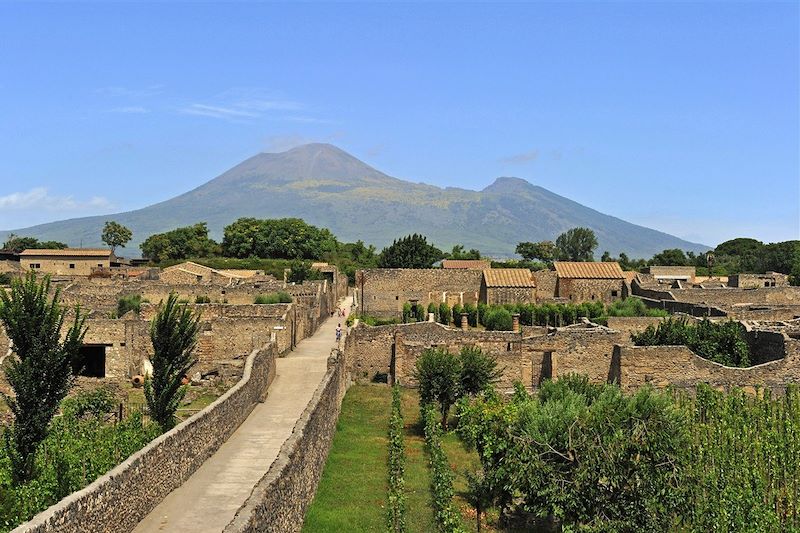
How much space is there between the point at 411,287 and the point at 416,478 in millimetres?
37100

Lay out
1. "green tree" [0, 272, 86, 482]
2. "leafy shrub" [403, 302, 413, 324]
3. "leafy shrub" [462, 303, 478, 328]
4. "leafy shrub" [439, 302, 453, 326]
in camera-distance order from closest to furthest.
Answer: "green tree" [0, 272, 86, 482] → "leafy shrub" [439, 302, 453, 326] → "leafy shrub" [462, 303, 478, 328] → "leafy shrub" [403, 302, 413, 324]

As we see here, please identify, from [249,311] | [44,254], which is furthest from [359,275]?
[44,254]

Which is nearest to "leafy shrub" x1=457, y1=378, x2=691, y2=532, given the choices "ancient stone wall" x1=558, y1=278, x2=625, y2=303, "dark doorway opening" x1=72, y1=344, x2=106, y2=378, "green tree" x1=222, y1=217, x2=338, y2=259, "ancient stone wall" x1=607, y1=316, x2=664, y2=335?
"dark doorway opening" x1=72, y1=344, x2=106, y2=378

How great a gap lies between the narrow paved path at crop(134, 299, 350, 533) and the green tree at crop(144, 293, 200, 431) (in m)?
1.76

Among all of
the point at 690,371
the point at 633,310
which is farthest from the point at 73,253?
the point at 690,371

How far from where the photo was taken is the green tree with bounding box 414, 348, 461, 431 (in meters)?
26.6

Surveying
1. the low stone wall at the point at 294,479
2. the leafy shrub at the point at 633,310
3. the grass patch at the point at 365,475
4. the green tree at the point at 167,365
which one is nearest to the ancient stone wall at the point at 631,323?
the leafy shrub at the point at 633,310

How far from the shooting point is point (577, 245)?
134 metres

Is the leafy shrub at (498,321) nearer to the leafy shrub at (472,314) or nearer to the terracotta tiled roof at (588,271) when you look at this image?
the leafy shrub at (472,314)

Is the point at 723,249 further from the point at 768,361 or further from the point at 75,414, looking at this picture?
the point at 75,414

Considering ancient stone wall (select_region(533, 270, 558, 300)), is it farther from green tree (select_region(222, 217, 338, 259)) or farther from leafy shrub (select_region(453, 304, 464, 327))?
green tree (select_region(222, 217, 338, 259))

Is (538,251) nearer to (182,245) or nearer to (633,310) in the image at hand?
(182,245)

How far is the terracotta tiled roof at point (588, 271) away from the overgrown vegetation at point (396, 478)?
32.7 metres

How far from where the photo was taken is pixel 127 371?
2933cm
